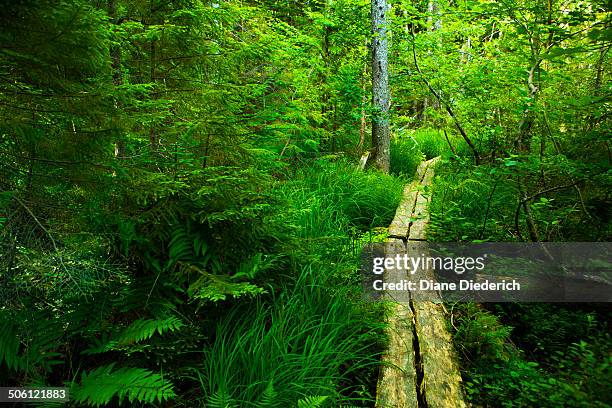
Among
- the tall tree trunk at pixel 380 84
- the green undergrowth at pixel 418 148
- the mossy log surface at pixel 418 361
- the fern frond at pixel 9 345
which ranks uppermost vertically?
the tall tree trunk at pixel 380 84

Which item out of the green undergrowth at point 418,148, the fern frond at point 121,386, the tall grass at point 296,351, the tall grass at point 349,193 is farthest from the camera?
the green undergrowth at point 418,148

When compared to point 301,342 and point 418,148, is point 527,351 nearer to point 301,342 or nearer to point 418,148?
point 301,342

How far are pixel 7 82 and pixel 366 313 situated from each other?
2985 millimetres

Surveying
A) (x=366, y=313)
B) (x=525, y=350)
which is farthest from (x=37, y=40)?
(x=525, y=350)

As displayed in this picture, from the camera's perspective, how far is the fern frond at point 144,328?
2.14 metres

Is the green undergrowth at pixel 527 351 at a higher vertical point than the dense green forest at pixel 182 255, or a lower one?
lower

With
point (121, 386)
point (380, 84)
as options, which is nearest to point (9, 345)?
point (121, 386)

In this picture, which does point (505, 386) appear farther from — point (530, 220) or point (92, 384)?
point (92, 384)

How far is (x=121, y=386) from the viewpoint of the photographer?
2.00m

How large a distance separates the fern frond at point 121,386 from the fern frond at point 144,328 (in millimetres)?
176

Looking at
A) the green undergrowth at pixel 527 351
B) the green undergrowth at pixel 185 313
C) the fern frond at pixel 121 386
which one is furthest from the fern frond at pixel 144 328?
the green undergrowth at pixel 527 351

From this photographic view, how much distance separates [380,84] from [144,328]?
295 inches

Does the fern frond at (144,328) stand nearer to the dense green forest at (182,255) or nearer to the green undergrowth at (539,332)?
the dense green forest at (182,255)

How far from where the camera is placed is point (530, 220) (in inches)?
153
